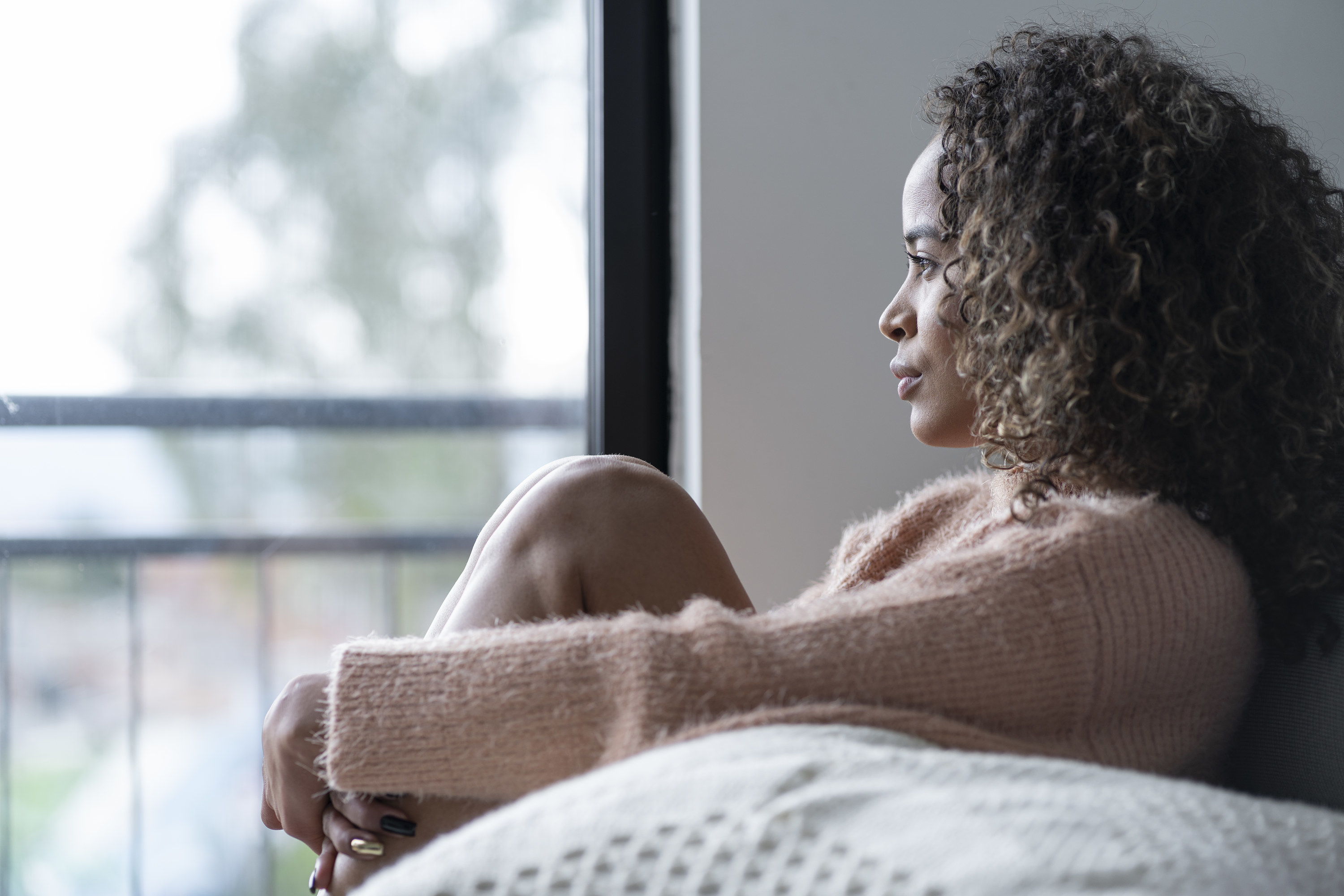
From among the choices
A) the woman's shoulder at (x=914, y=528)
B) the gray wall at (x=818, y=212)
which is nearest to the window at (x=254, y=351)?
the gray wall at (x=818, y=212)

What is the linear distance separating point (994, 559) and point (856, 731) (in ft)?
0.53

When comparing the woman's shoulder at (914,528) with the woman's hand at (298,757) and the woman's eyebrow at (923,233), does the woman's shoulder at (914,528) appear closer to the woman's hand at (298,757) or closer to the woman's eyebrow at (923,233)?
the woman's eyebrow at (923,233)

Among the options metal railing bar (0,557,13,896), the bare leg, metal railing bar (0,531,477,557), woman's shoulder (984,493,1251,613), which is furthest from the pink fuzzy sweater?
metal railing bar (0,557,13,896)

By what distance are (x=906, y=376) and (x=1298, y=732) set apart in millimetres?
419

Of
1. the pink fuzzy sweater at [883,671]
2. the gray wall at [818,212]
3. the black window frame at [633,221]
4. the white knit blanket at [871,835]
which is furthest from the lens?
the black window frame at [633,221]

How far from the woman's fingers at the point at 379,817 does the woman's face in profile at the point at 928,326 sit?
0.55m

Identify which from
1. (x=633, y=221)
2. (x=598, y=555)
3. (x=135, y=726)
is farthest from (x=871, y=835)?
(x=135, y=726)

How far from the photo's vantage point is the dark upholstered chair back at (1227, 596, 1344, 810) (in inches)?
26.7

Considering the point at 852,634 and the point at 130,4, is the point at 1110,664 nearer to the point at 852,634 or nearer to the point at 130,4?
the point at 852,634

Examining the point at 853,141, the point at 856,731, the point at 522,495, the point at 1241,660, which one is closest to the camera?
the point at 856,731

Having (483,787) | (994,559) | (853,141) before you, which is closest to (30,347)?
(483,787)

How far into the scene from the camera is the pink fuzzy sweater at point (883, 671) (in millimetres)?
614

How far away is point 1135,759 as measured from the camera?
0.66 meters

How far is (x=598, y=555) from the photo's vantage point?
78 cm
